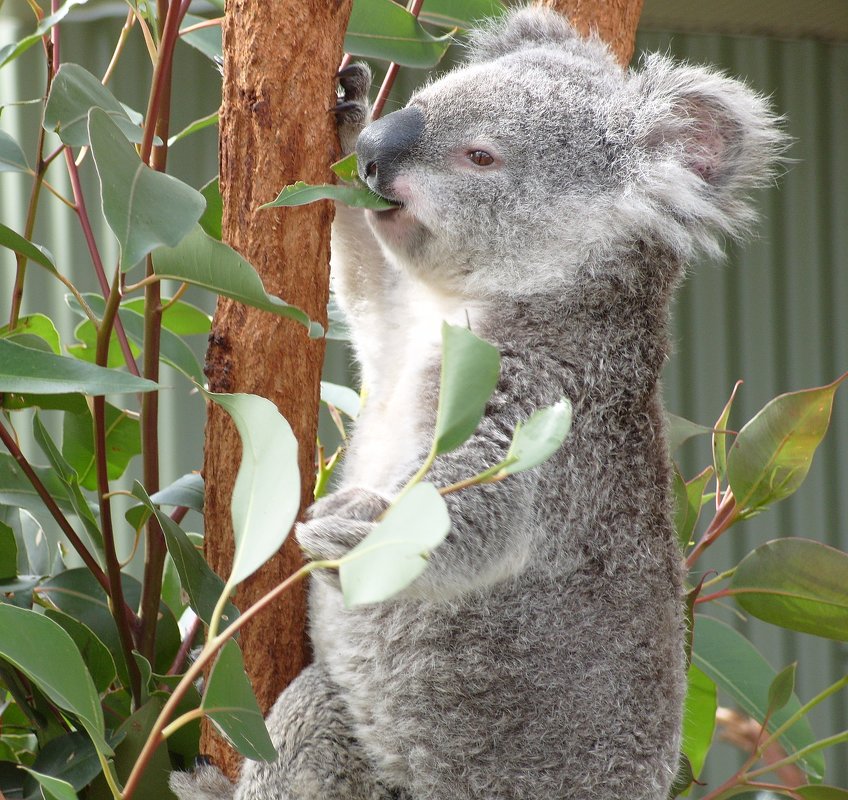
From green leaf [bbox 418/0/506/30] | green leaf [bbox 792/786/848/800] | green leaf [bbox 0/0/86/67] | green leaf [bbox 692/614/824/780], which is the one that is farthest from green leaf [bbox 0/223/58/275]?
green leaf [bbox 792/786/848/800]

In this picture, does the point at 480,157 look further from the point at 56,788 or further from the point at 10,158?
the point at 56,788

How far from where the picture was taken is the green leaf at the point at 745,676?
67.4 inches

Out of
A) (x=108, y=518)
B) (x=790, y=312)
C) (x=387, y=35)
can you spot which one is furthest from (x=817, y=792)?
(x=790, y=312)

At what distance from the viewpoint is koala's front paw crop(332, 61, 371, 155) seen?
1444 millimetres

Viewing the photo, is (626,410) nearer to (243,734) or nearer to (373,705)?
(373,705)

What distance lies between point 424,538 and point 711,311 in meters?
3.74

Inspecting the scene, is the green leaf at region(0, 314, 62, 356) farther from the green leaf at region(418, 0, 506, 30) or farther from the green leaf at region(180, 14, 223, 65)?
the green leaf at region(418, 0, 506, 30)

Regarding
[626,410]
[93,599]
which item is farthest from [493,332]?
[93,599]

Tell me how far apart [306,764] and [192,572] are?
339mm

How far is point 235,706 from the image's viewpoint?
0.90 meters

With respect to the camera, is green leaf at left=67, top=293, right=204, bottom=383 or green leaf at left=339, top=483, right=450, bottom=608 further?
green leaf at left=67, top=293, right=204, bottom=383

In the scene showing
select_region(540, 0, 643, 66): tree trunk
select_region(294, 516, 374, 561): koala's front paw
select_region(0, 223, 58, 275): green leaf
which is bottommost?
select_region(294, 516, 374, 561): koala's front paw

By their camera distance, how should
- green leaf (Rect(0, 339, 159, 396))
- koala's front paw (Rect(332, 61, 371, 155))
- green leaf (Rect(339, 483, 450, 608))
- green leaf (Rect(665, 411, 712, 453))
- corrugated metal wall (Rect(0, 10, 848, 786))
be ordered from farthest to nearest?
corrugated metal wall (Rect(0, 10, 848, 786)), green leaf (Rect(665, 411, 712, 453)), koala's front paw (Rect(332, 61, 371, 155)), green leaf (Rect(0, 339, 159, 396)), green leaf (Rect(339, 483, 450, 608))

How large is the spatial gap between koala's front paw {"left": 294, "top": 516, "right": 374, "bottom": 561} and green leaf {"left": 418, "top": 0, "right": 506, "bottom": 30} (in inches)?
40.0
